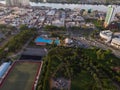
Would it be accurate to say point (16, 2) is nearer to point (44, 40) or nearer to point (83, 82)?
point (44, 40)

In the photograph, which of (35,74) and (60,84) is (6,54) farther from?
(60,84)

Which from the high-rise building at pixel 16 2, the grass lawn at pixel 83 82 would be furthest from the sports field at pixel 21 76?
the high-rise building at pixel 16 2

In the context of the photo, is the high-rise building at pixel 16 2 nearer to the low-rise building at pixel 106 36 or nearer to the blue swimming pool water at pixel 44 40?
the blue swimming pool water at pixel 44 40

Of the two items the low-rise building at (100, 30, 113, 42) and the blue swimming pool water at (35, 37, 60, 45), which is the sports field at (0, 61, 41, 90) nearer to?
the blue swimming pool water at (35, 37, 60, 45)

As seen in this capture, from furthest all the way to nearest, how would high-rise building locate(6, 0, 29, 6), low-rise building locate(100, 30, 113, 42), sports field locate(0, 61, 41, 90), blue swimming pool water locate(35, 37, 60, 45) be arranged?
1. high-rise building locate(6, 0, 29, 6)
2. low-rise building locate(100, 30, 113, 42)
3. blue swimming pool water locate(35, 37, 60, 45)
4. sports field locate(0, 61, 41, 90)

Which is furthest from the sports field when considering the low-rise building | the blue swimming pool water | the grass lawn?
the low-rise building
